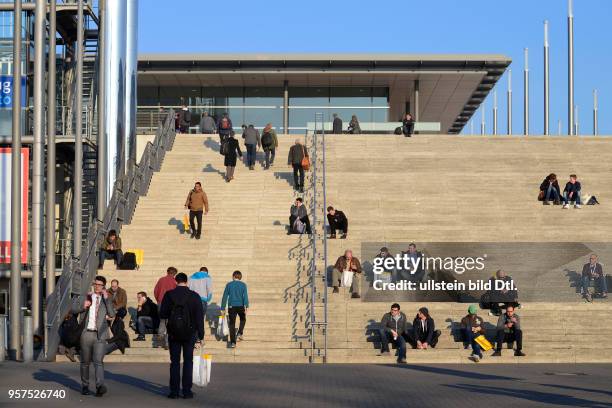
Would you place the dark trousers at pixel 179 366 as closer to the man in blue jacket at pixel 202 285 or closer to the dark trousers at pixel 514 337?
the man in blue jacket at pixel 202 285

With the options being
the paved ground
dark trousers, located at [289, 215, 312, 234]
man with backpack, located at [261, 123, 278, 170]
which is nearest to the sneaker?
the paved ground

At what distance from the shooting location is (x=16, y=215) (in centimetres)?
2408

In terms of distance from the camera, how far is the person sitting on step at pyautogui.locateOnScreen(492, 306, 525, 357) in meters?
Answer: 24.0

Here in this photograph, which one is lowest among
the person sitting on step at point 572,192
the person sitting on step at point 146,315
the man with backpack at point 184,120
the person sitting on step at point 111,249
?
the person sitting on step at point 146,315

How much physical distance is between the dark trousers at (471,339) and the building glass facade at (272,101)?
2851 centimetres

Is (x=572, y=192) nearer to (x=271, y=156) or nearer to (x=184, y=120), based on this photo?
(x=271, y=156)

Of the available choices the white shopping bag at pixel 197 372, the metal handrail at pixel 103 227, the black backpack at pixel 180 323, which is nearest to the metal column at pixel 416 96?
the metal handrail at pixel 103 227

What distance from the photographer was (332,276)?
89.7 ft

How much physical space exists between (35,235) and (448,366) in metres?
8.93

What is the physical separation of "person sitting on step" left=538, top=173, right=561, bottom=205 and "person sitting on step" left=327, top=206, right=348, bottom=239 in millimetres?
6307

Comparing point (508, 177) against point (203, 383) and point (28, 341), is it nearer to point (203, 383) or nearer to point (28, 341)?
point (28, 341)

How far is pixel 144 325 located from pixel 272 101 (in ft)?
95.4

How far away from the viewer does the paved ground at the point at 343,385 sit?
49.0ft

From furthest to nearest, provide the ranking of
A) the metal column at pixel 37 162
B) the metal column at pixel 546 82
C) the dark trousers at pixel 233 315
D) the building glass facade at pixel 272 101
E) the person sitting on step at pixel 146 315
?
the metal column at pixel 546 82 < the building glass facade at pixel 272 101 < the metal column at pixel 37 162 < the person sitting on step at pixel 146 315 < the dark trousers at pixel 233 315
